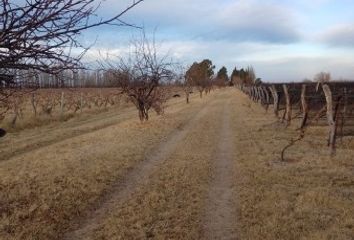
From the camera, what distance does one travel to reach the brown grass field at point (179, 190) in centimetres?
719

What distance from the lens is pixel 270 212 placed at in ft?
25.8

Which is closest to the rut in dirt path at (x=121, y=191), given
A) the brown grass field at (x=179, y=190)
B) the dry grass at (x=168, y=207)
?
the brown grass field at (x=179, y=190)

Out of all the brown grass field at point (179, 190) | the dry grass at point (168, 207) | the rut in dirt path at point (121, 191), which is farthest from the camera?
the rut in dirt path at point (121, 191)

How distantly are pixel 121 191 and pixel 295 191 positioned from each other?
10.3 feet

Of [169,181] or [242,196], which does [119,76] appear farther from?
[242,196]

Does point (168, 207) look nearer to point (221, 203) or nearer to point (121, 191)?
point (221, 203)

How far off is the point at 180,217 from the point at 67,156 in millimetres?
6794

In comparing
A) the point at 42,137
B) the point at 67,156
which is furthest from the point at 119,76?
the point at 67,156

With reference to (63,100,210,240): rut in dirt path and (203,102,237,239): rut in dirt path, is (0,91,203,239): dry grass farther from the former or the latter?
(203,102,237,239): rut in dirt path

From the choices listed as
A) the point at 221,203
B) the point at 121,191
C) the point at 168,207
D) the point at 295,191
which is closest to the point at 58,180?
the point at 121,191

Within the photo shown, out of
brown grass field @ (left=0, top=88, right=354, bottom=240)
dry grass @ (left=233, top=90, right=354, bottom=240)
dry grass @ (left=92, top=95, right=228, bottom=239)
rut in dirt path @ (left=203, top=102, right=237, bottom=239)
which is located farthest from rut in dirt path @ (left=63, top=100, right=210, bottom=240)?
dry grass @ (left=233, top=90, right=354, bottom=240)

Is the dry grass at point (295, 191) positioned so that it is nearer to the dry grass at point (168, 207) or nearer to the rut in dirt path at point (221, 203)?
the rut in dirt path at point (221, 203)

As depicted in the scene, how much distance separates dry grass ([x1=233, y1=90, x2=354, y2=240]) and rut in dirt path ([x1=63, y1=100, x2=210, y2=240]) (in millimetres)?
1957

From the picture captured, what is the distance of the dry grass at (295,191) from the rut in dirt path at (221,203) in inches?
6.4
